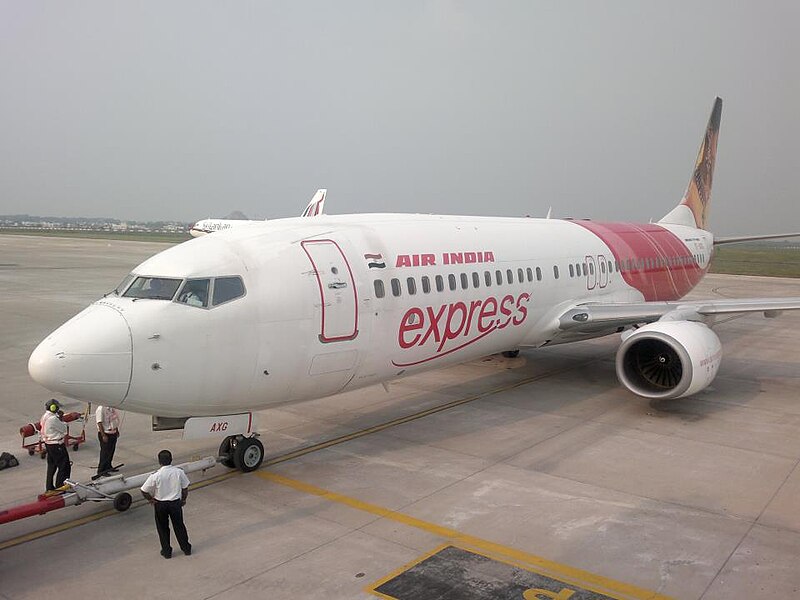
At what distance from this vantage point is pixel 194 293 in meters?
9.16

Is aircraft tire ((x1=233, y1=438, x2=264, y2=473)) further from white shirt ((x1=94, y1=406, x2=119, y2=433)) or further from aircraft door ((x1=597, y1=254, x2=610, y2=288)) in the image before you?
aircraft door ((x1=597, y1=254, x2=610, y2=288))

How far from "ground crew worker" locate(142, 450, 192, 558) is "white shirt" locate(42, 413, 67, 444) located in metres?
2.17

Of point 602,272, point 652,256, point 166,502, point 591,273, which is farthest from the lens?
point 652,256

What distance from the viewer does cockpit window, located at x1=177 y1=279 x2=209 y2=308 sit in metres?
9.09

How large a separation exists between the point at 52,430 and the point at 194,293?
8.63ft

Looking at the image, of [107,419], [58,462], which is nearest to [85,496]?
[58,462]

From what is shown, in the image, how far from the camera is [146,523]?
8.70 m

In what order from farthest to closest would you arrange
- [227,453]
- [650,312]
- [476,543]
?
[650,312] < [227,453] < [476,543]

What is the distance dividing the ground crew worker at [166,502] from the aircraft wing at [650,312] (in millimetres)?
10373

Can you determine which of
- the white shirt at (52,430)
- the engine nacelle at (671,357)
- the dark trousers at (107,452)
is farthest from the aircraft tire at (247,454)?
the engine nacelle at (671,357)

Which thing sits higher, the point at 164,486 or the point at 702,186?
the point at 702,186

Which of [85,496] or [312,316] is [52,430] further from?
[312,316]

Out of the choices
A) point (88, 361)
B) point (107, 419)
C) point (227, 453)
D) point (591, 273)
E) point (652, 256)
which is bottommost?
point (227, 453)

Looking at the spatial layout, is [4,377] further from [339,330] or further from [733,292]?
[733,292]
